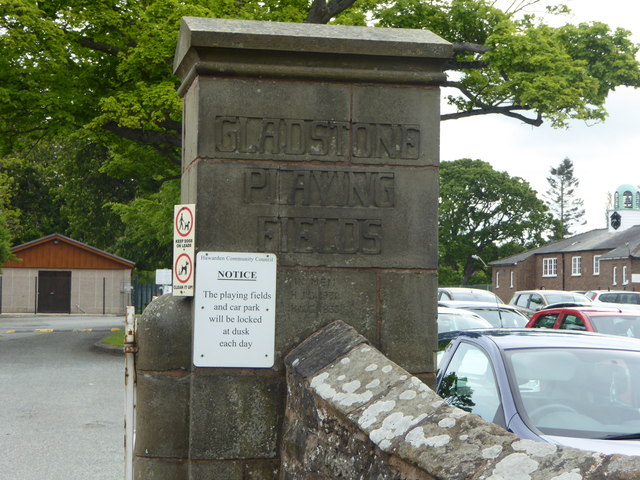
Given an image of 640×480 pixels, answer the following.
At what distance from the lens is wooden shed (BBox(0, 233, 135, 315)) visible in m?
57.1

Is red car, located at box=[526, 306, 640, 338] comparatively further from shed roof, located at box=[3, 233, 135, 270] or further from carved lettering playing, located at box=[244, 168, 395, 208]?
shed roof, located at box=[3, 233, 135, 270]

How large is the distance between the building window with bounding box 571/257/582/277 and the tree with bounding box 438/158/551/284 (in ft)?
16.2

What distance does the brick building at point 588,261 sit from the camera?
72.6 metres

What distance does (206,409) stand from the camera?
4.39 m

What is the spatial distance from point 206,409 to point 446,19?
83.4ft

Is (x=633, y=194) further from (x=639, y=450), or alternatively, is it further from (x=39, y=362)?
(x=639, y=450)

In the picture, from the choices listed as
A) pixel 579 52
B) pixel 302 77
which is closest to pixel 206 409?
pixel 302 77

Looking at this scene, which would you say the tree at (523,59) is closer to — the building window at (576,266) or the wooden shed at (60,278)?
the wooden shed at (60,278)

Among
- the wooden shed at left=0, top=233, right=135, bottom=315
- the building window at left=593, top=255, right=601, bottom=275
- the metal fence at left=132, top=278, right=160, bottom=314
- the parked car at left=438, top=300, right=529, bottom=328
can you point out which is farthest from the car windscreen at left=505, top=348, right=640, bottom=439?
the building window at left=593, top=255, right=601, bottom=275

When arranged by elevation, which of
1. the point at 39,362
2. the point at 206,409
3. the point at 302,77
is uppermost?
the point at 302,77

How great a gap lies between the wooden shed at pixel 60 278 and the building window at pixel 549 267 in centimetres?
4106

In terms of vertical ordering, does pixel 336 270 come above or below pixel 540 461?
above

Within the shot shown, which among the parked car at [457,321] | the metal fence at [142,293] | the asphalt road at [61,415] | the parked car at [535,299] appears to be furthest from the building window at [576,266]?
the parked car at [457,321]

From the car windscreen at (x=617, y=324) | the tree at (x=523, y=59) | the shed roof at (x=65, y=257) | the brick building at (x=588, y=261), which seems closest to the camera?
the car windscreen at (x=617, y=324)
